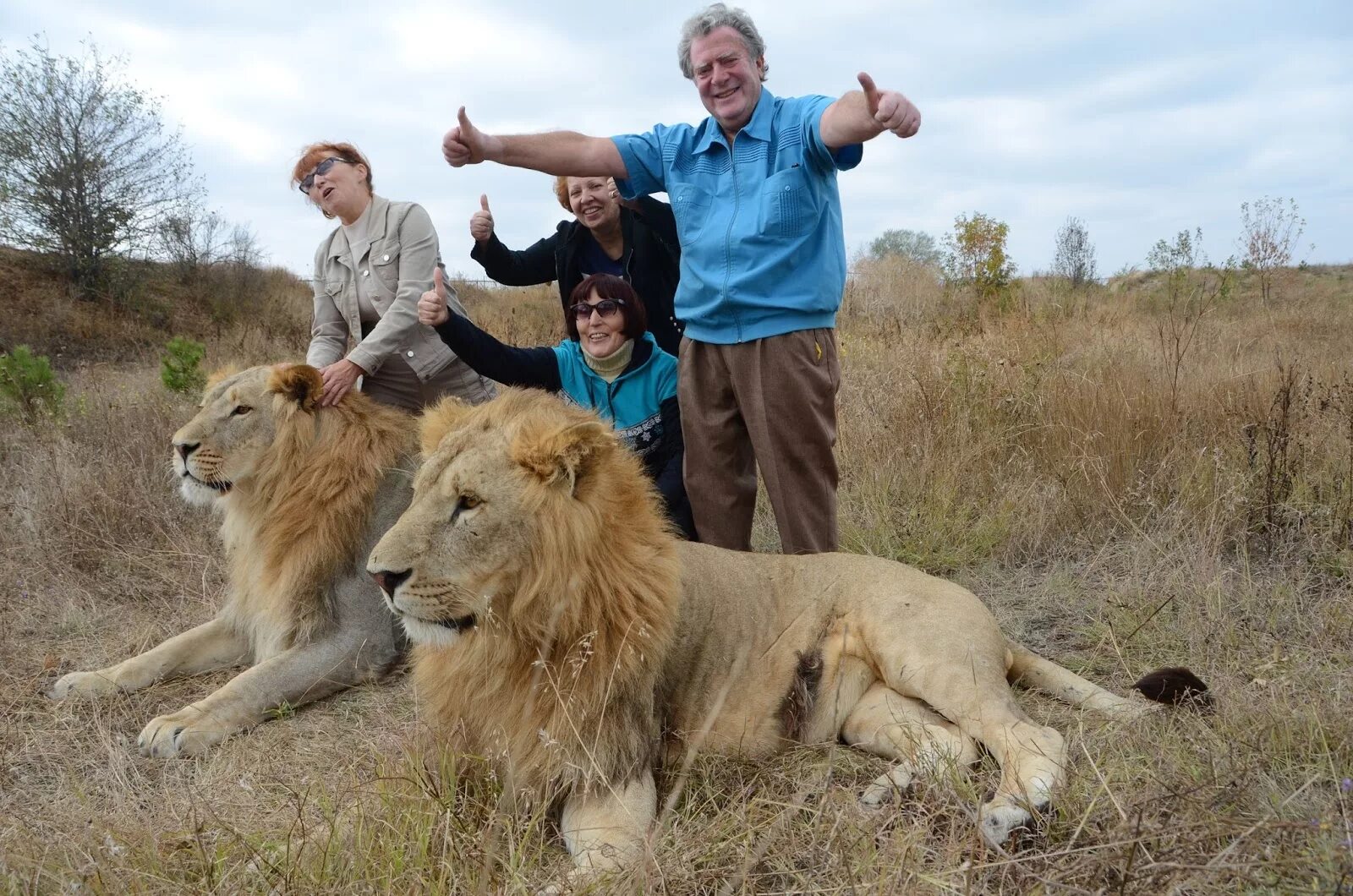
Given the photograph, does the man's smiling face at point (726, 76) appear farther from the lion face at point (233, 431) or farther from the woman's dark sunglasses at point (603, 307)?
the lion face at point (233, 431)

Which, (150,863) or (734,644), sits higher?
(734,644)

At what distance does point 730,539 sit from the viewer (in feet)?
13.6

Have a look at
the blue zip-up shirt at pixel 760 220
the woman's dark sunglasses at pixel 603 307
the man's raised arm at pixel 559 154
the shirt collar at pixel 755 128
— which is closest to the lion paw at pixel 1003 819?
the blue zip-up shirt at pixel 760 220

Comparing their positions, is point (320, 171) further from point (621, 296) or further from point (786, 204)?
point (786, 204)

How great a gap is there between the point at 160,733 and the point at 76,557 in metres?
2.60

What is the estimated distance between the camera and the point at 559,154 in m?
3.95

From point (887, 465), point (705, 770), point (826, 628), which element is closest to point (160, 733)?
point (705, 770)

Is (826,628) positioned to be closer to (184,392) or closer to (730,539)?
(730,539)

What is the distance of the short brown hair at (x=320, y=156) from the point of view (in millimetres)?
4699

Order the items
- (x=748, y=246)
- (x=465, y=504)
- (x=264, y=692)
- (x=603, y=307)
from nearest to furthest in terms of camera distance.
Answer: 1. (x=465, y=504)
2. (x=264, y=692)
3. (x=748, y=246)
4. (x=603, y=307)

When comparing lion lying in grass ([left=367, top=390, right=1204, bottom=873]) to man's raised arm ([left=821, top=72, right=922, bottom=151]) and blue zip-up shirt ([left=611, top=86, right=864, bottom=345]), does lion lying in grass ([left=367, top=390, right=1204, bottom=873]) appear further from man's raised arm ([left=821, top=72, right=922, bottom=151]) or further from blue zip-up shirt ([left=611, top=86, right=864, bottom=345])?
man's raised arm ([left=821, top=72, right=922, bottom=151])

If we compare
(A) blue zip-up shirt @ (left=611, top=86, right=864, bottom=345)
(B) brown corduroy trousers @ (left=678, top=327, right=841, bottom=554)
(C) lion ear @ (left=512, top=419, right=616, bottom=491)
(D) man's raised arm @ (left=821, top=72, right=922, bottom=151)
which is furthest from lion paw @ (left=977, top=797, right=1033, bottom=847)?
(D) man's raised arm @ (left=821, top=72, right=922, bottom=151)

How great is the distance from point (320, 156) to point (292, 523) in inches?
79.6

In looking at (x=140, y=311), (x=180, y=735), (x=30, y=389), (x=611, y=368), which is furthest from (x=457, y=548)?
(x=140, y=311)
